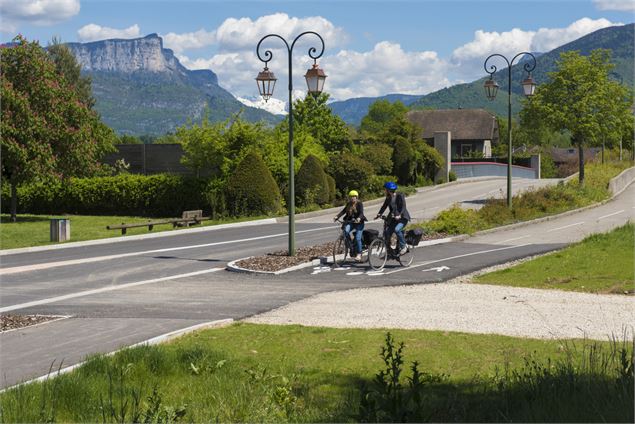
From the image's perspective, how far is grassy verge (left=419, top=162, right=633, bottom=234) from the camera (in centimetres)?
2600

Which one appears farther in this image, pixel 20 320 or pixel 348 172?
pixel 348 172

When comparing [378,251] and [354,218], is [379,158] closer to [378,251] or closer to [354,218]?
[378,251]

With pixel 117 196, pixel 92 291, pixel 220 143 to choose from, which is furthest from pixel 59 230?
pixel 117 196

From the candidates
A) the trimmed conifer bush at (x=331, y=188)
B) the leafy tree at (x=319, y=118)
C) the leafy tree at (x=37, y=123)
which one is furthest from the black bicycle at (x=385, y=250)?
the leafy tree at (x=319, y=118)

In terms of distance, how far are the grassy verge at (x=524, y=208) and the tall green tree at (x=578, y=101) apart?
3.09 metres

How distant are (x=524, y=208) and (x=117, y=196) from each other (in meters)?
20.1

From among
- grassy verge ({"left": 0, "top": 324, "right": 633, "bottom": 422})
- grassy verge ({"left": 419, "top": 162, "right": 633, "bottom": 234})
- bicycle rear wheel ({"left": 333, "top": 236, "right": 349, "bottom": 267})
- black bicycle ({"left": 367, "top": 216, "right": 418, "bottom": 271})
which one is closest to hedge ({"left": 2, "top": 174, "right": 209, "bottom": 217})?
grassy verge ({"left": 419, "top": 162, "right": 633, "bottom": 234})

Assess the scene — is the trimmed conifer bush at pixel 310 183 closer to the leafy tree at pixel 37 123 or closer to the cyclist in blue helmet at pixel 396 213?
the leafy tree at pixel 37 123

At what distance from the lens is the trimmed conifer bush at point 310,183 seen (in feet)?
120

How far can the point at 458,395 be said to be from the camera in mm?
7500

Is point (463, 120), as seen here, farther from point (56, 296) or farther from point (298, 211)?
point (56, 296)

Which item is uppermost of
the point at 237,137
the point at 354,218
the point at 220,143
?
the point at 237,137

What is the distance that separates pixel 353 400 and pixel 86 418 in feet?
8.09

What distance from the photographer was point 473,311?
1247 centimetres
